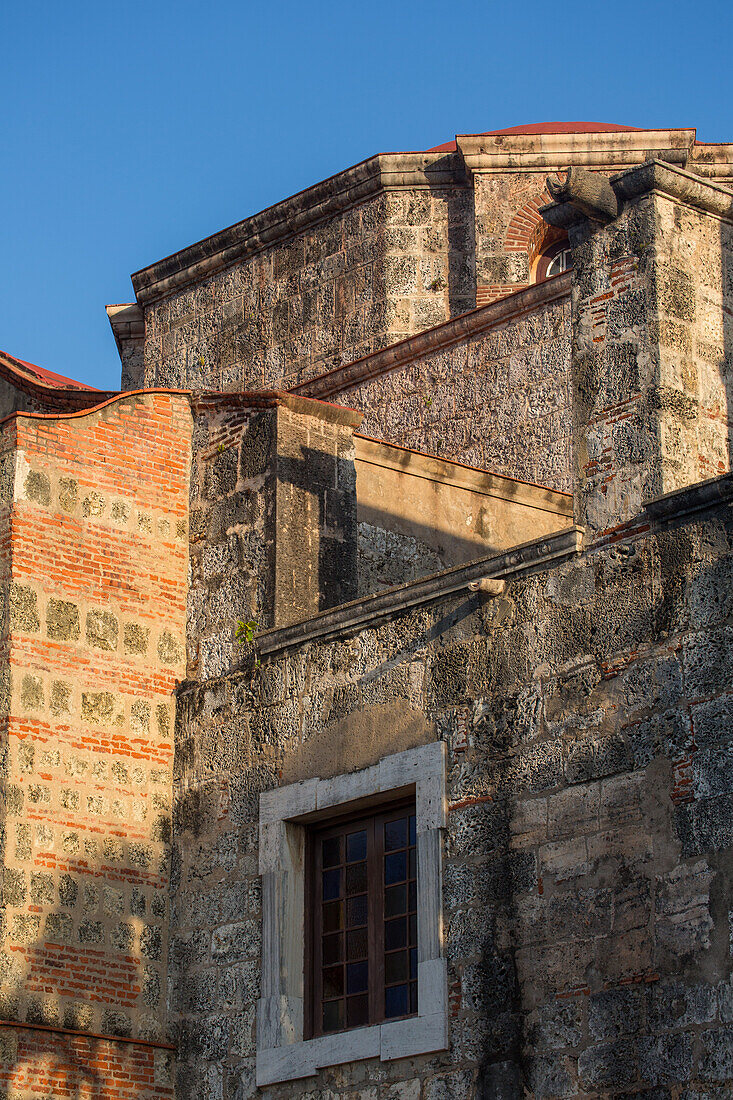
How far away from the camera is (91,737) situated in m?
11.3

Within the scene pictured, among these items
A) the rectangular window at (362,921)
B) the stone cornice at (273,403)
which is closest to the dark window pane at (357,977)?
the rectangular window at (362,921)

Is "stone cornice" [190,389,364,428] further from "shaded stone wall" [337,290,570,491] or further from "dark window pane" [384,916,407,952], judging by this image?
"dark window pane" [384,916,407,952]

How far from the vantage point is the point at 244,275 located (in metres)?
19.1

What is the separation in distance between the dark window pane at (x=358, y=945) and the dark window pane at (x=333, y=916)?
0.13 meters

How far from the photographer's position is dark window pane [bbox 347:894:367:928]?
10305mm

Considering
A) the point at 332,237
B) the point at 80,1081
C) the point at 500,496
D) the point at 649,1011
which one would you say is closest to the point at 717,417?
the point at 649,1011

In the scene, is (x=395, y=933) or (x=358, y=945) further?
(x=358, y=945)

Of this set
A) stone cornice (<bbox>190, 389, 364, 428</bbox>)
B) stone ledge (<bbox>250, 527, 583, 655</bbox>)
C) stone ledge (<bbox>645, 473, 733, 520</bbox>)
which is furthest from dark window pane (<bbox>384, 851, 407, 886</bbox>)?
stone cornice (<bbox>190, 389, 364, 428</bbox>)

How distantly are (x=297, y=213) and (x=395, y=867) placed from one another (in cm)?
1007

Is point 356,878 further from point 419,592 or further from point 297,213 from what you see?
point 297,213

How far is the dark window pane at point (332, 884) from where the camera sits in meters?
10.5

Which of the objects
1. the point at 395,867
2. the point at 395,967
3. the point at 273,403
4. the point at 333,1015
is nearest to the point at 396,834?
the point at 395,867

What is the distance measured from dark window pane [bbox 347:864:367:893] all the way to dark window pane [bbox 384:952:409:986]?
50 centimetres

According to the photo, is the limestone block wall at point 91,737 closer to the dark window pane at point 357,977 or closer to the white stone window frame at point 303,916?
the white stone window frame at point 303,916
